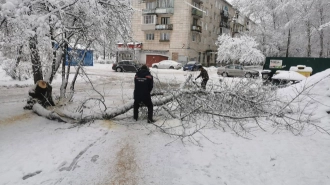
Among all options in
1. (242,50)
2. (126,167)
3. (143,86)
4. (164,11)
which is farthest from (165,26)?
(126,167)

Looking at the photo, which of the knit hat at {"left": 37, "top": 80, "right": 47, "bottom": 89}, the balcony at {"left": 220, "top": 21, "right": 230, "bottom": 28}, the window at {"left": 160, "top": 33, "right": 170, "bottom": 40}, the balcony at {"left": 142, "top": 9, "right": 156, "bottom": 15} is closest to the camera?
the knit hat at {"left": 37, "top": 80, "right": 47, "bottom": 89}

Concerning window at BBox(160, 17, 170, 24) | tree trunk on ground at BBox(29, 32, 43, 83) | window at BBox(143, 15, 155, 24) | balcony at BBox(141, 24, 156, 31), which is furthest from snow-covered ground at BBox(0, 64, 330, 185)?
window at BBox(143, 15, 155, 24)

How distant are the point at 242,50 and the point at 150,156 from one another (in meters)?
31.7

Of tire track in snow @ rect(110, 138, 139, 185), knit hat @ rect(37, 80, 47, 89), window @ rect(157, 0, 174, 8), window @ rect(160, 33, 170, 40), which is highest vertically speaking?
window @ rect(157, 0, 174, 8)

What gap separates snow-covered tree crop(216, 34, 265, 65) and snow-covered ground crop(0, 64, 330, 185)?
27.0 metres

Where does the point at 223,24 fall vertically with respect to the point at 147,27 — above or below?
above

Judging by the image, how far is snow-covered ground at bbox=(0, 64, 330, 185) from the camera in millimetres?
3701

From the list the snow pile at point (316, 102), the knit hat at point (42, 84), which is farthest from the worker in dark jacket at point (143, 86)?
the snow pile at point (316, 102)

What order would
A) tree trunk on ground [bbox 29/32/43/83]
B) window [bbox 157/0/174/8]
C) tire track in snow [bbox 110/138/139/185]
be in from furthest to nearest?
window [bbox 157/0/174/8] → tree trunk on ground [bbox 29/32/43/83] → tire track in snow [bbox 110/138/139/185]

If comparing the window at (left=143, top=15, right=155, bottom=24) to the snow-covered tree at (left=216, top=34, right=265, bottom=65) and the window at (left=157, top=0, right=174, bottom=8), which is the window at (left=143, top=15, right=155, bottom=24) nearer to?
the window at (left=157, top=0, right=174, bottom=8)

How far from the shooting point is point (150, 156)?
173 inches

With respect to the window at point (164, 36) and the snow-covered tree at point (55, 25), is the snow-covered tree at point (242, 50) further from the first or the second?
the snow-covered tree at point (55, 25)

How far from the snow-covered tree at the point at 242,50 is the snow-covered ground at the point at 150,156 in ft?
88.6

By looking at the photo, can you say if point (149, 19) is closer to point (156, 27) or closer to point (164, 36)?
point (156, 27)
